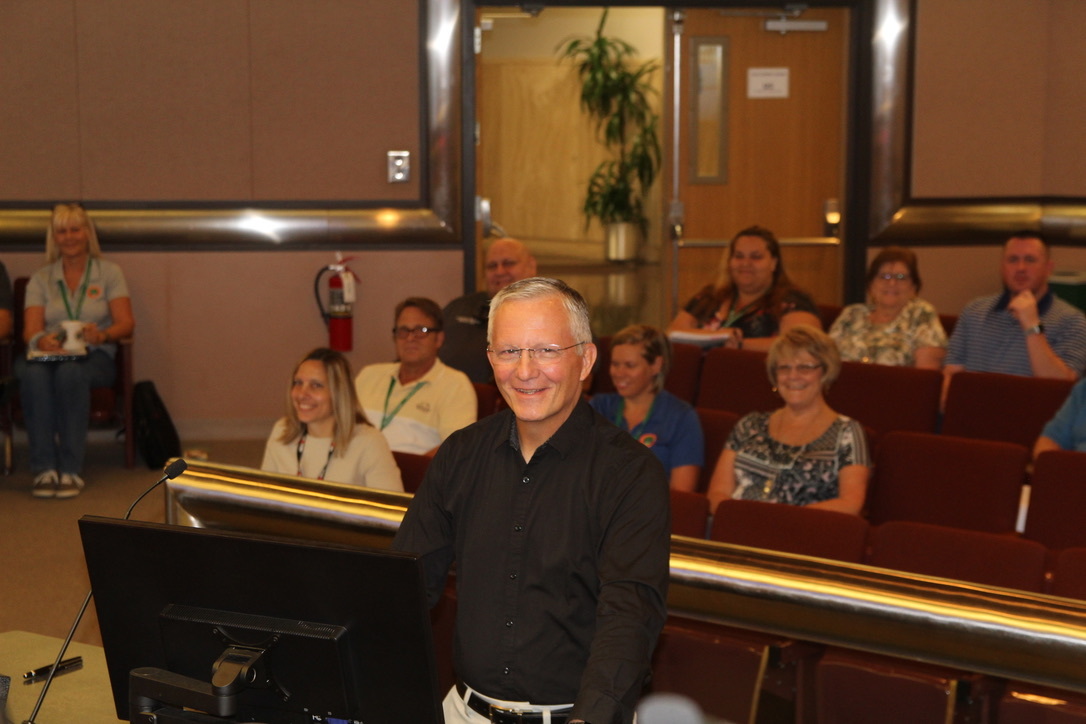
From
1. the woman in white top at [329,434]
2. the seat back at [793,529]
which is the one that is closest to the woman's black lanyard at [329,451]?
the woman in white top at [329,434]

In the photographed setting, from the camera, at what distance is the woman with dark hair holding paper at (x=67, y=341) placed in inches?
236

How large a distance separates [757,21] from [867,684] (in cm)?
593

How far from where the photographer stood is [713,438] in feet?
14.5

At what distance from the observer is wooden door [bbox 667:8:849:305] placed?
766 centimetres

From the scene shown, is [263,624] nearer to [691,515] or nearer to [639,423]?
[691,515]

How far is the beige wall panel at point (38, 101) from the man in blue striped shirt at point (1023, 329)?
495 centimetres

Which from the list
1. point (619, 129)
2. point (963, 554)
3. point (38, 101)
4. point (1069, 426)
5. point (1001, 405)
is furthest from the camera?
point (619, 129)

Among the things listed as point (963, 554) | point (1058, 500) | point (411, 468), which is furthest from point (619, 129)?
point (963, 554)

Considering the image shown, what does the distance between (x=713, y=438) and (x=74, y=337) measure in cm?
350

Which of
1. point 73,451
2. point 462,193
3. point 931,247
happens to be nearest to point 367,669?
point 73,451

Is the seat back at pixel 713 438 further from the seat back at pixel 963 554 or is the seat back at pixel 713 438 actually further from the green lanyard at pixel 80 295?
the green lanyard at pixel 80 295

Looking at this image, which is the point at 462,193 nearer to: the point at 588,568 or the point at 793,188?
the point at 793,188

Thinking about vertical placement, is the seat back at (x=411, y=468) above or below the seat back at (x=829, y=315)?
below

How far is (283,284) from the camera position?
712 cm
